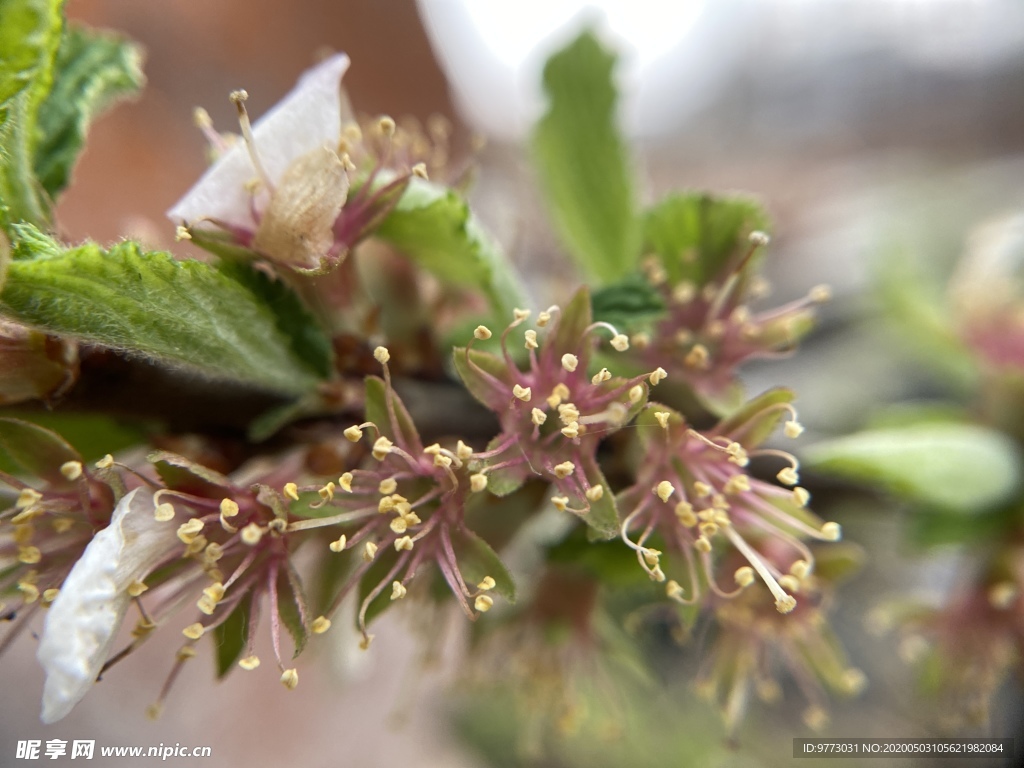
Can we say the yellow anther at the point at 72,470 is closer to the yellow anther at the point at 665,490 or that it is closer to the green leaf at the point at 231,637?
the green leaf at the point at 231,637

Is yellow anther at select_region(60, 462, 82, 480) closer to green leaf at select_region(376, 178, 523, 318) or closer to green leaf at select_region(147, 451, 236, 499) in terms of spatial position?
green leaf at select_region(147, 451, 236, 499)

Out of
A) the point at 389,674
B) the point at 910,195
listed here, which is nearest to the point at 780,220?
the point at 910,195

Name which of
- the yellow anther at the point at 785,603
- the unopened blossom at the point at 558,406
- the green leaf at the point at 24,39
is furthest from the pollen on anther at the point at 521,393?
the green leaf at the point at 24,39

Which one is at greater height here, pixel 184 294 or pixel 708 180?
pixel 708 180

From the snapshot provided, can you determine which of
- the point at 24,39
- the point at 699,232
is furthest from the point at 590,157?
the point at 24,39

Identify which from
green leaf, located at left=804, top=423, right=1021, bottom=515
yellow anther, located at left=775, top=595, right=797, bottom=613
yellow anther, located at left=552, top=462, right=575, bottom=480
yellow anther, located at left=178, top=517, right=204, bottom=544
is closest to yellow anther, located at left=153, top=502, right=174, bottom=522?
yellow anther, located at left=178, top=517, right=204, bottom=544

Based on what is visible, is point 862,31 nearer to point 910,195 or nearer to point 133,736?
point 910,195
